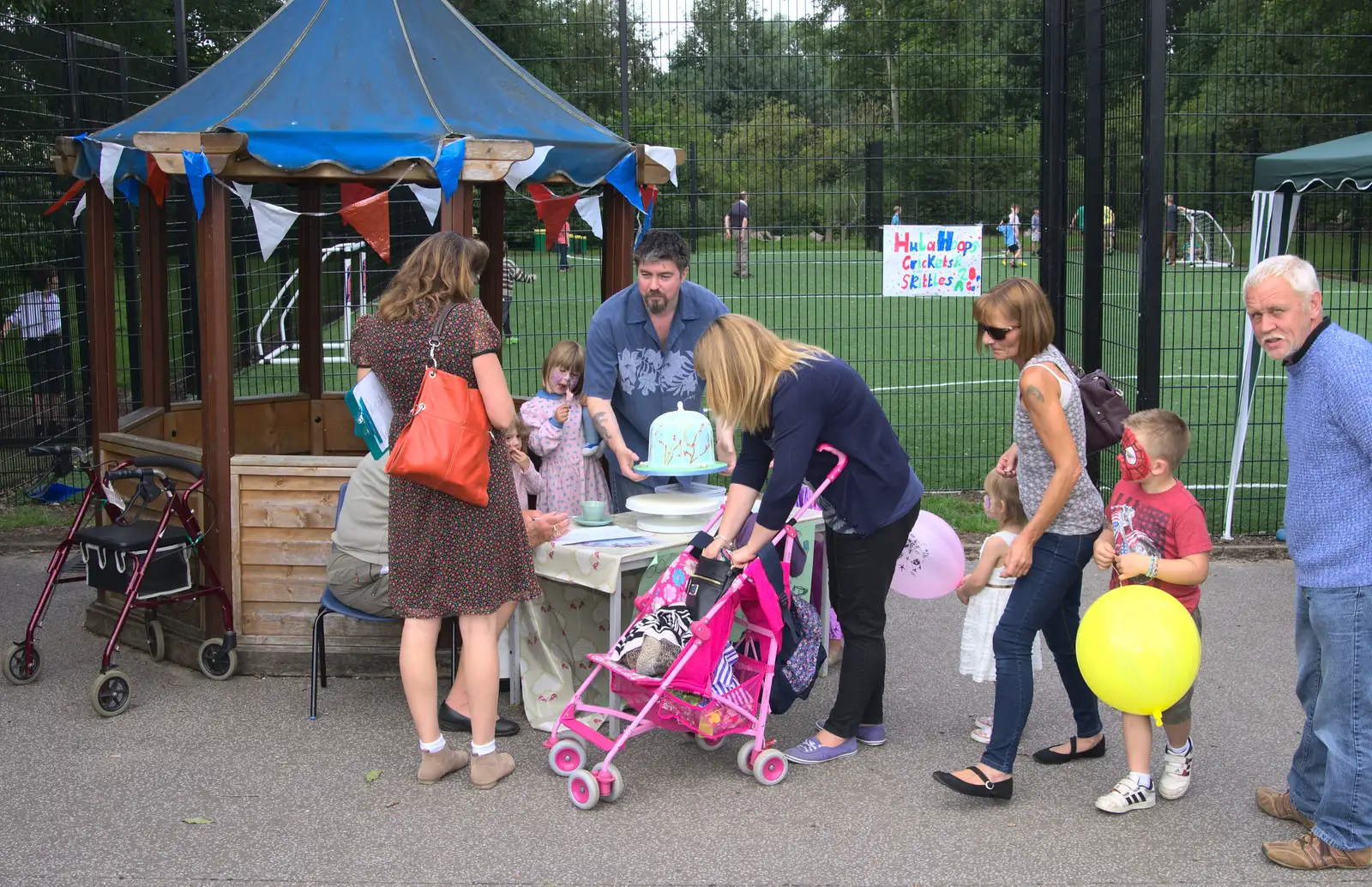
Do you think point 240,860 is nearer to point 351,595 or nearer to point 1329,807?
point 351,595

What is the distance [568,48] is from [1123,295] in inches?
152

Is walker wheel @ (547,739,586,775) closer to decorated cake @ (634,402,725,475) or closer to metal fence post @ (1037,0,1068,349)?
decorated cake @ (634,402,725,475)

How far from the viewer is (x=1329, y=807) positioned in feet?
12.9

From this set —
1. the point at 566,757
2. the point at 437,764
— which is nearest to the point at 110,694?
the point at 437,764

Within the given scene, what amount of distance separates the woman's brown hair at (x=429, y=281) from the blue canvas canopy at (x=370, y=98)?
119 cm

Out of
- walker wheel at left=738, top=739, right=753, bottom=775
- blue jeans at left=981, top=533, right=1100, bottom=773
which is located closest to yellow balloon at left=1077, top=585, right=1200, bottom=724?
blue jeans at left=981, top=533, right=1100, bottom=773

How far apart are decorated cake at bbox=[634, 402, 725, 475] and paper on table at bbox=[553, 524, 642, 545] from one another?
0.27 m

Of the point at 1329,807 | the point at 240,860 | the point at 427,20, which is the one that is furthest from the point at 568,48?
the point at 1329,807

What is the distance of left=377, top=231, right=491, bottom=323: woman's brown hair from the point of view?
14.9ft

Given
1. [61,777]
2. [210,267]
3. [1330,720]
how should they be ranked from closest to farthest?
[1330,720]
[61,777]
[210,267]

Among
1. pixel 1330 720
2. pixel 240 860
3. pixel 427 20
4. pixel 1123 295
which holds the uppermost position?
pixel 427 20

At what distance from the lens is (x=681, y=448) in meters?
5.25

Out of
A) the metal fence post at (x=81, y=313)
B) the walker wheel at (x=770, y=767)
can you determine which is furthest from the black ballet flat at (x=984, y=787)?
the metal fence post at (x=81, y=313)

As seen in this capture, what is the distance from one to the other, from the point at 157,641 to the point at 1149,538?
170 inches
